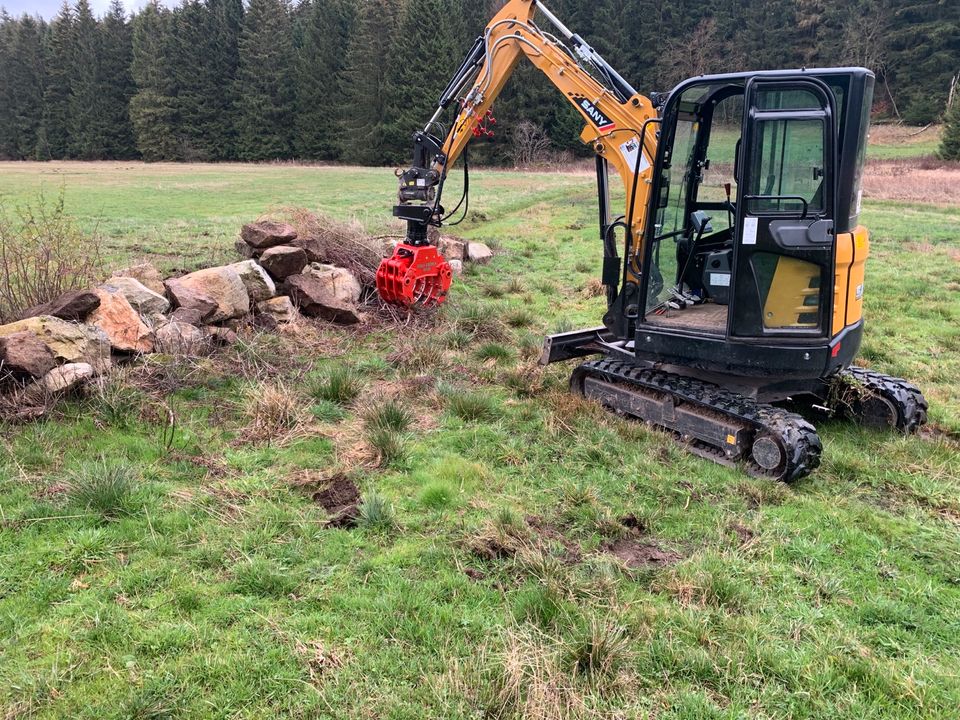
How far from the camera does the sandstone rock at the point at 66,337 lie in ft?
19.5

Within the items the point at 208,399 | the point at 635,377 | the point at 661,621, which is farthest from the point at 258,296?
the point at 661,621

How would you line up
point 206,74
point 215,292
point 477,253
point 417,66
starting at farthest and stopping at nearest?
1. point 206,74
2. point 417,66
3. point 477,253
4. point 215,292

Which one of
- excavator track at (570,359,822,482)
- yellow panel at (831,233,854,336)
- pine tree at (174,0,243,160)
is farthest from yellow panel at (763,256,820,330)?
pine tree at (174,0,243,160)

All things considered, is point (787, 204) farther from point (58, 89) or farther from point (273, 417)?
point (58, 89)

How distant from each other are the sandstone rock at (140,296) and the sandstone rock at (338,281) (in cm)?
235

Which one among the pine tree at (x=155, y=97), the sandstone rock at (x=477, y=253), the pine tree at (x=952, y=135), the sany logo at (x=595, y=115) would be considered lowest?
the sandstone rock at (x=477, y=253)

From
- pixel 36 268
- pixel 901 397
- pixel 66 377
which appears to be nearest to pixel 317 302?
pixel 36 268

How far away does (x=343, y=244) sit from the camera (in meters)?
11.2

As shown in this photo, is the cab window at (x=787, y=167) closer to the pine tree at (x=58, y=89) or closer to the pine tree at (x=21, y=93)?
the pine tree at (x=58, y=89)

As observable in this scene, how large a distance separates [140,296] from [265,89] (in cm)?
6241

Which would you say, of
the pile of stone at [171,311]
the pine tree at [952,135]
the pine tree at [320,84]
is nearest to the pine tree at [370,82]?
the pine tree at [320,84]

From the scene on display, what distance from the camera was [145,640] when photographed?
11.0 ft

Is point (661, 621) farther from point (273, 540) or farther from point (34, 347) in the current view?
point (34, 347)

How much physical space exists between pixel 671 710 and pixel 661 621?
1.84ft
